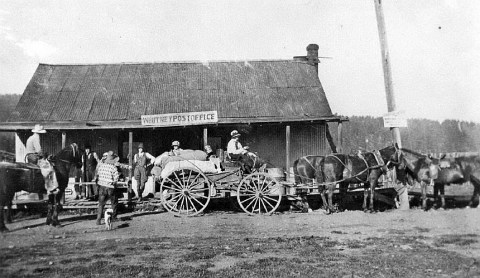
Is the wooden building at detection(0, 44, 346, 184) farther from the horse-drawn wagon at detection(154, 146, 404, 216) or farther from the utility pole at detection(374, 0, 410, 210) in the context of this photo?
the utility pole at detection(374, 0, 410, 210)

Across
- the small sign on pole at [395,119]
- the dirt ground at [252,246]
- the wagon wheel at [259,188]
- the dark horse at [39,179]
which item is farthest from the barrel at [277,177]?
the dark horse at [39,179]

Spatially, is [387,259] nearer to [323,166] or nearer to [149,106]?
[323,166]

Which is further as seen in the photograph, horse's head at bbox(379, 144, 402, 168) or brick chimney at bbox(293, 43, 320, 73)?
brick chimney at bbox(293, 43, 320, 73)

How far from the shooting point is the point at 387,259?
6.21 m

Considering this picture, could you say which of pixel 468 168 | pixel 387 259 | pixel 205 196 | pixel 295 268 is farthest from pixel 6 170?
pixel 468 168

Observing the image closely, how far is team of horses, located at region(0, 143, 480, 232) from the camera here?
8836 mm

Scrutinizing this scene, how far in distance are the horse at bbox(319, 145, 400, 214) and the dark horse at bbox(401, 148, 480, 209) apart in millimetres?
450

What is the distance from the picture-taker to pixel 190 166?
10500 mm

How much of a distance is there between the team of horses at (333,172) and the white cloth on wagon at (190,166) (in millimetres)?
909

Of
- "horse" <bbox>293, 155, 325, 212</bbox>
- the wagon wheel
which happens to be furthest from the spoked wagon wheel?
"horse" <bbox>293, 155, 325, 212</bbox>

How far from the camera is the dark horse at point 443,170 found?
969 centimetres

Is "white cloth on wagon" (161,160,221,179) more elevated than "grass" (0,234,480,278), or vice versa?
"white cloth on wagon" (161,160,221,179)

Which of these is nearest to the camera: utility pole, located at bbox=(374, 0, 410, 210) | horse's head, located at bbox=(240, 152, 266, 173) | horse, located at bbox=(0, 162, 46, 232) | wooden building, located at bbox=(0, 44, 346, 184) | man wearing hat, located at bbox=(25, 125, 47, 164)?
horse, located at bbox=(0, 162, 46, 232)

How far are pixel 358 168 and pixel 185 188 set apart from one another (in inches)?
194
